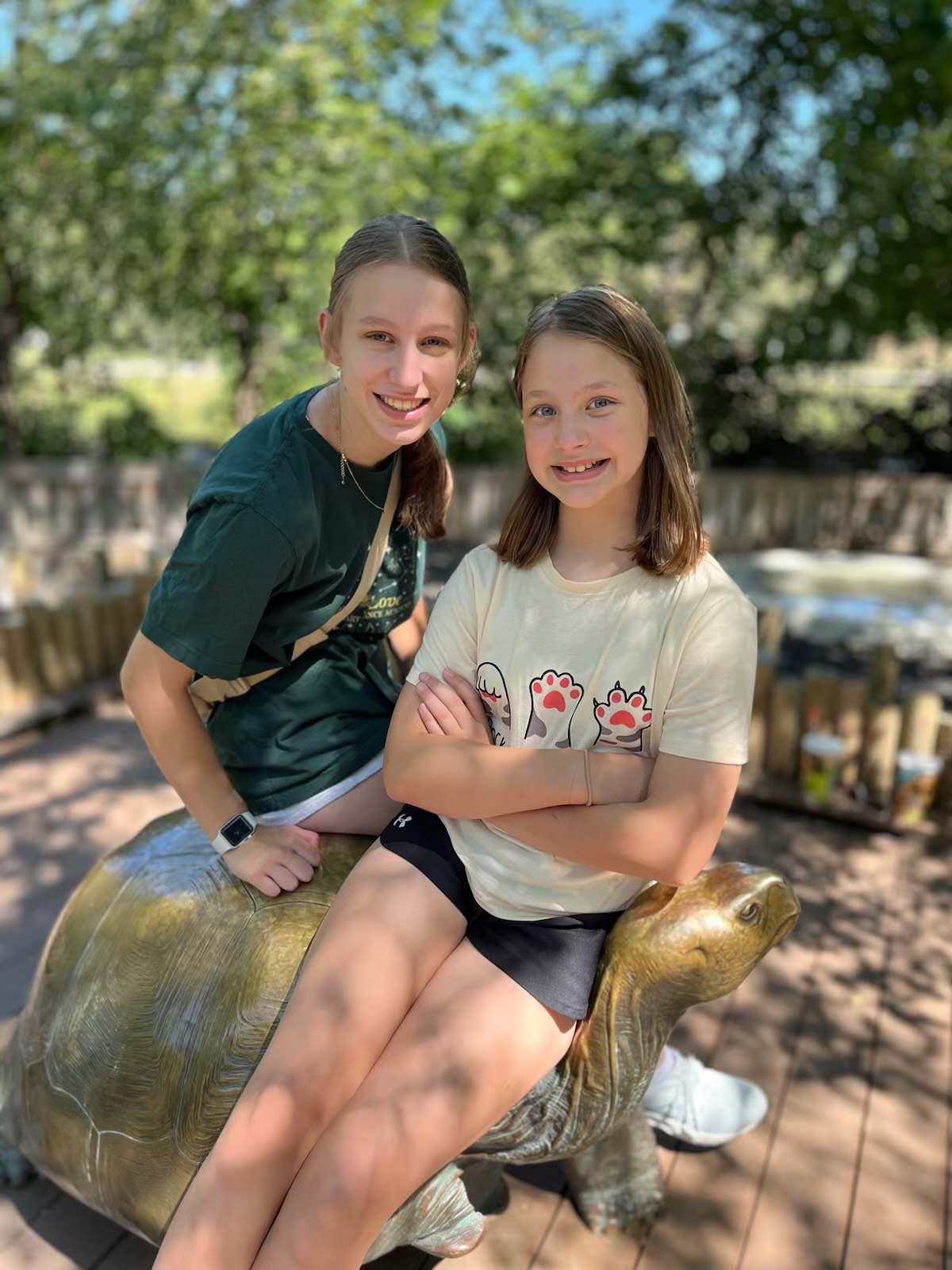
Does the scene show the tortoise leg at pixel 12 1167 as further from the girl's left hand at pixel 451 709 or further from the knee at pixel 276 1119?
the girl's left hand at pixel 451 709

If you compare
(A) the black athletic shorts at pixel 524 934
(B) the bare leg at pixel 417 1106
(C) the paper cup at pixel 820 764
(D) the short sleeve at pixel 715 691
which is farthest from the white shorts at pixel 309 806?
(C) the paper cup at pixel 820 764

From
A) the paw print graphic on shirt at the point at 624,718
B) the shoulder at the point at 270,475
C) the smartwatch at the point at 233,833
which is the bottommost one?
the smartwatch at the point at 233,833

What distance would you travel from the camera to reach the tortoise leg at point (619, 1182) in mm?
2336

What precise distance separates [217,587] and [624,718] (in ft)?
2.33

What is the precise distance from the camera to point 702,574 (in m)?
1.83

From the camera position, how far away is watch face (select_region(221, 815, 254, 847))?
2.04m

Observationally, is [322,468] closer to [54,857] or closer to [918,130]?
[54,857]

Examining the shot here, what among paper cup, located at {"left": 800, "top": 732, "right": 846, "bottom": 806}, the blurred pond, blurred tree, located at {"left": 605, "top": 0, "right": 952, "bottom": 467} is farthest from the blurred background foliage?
paper cup, located at {"left": 800, "top": 732, "right": 846, "bottom": 806}

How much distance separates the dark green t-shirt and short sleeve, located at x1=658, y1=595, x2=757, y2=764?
65 cm

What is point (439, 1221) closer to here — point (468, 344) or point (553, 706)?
point (553, 706)

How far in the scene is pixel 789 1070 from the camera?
2.88 m

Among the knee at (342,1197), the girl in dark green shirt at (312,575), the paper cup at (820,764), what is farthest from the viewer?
the paper cup at (820,764)

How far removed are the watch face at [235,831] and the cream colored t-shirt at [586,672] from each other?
41 cm

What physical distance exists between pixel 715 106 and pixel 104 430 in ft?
21.5
